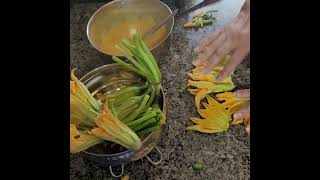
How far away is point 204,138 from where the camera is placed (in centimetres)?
165

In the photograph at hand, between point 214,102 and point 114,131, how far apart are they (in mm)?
550

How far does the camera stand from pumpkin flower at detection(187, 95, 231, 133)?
1.66m

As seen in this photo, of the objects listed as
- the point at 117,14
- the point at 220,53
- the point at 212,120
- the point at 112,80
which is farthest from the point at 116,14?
the point at 212,120

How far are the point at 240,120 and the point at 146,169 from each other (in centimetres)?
45

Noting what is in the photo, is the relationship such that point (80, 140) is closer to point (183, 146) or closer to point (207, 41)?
point (183, 146)

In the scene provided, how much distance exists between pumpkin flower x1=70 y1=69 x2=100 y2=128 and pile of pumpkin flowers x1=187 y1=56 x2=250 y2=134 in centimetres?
45

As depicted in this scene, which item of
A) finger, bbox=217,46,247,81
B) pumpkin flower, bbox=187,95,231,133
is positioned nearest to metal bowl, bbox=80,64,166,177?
pumpkin flower, bbox=187,95,231,133

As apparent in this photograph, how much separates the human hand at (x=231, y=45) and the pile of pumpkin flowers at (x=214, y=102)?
0.38ft

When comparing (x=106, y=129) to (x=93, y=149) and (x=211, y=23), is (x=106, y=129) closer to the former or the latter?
(x=93, y=149)

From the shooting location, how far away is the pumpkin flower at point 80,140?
1353 millimetres

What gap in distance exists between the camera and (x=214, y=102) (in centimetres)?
173

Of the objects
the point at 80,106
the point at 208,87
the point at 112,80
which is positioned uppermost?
the point at 80,106

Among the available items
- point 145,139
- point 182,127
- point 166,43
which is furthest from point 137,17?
point 145,139

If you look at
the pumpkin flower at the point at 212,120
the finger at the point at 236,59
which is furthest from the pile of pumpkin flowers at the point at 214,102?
the finger at the point at 236,59
